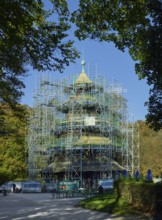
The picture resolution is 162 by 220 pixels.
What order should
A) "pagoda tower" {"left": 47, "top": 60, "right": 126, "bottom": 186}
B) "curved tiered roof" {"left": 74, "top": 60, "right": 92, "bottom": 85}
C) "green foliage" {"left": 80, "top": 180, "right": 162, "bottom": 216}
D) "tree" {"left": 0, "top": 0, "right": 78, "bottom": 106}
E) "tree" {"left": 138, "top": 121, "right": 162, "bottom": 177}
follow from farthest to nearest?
"tree" {"left": 138, "top": 121, "right": 162, "bottom": 177}
"curved tiered roof" {"left": 74, "top": 60, "right": 92, "bottom": 85}
"pagoda tower" {"left": 47, "top": 60, "right": 126, "bottom": 186}
"green foliage" {"left": 80, "top": 180, "right": 162, "bottom": 216}
"tree" {"left": 0, "top": 0, "right": 78, "bottom": 106}

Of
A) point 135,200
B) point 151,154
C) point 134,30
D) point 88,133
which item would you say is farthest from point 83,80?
point 134,30

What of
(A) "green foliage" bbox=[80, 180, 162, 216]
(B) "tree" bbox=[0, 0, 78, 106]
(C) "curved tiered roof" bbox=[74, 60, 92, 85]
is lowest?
(A) "green foliage" bbox=[80, 180, 162, 216]

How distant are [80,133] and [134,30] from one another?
42764 mm

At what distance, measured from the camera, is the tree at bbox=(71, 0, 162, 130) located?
10.2 m

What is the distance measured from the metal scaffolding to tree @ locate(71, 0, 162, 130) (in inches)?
1512

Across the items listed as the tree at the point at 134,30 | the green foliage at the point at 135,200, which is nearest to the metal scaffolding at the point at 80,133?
the green foliage at the point at 135,200

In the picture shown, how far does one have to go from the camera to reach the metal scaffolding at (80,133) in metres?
52.4

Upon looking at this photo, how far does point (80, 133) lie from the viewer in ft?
176

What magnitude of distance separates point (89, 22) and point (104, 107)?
4461 centimetres

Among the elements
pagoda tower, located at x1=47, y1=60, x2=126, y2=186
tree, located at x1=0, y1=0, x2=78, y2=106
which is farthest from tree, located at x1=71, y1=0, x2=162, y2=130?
pagoda tower, located at x1=47, y1=60, x2=126, y2=186

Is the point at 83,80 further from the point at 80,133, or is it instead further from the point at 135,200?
the point at 135,200

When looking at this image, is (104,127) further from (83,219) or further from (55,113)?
(83,219)

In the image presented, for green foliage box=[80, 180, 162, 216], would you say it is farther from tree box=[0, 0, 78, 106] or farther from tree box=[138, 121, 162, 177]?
tree box=[138, 121, 162, 177]

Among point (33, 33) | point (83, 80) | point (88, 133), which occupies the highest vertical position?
point (83, 80)
